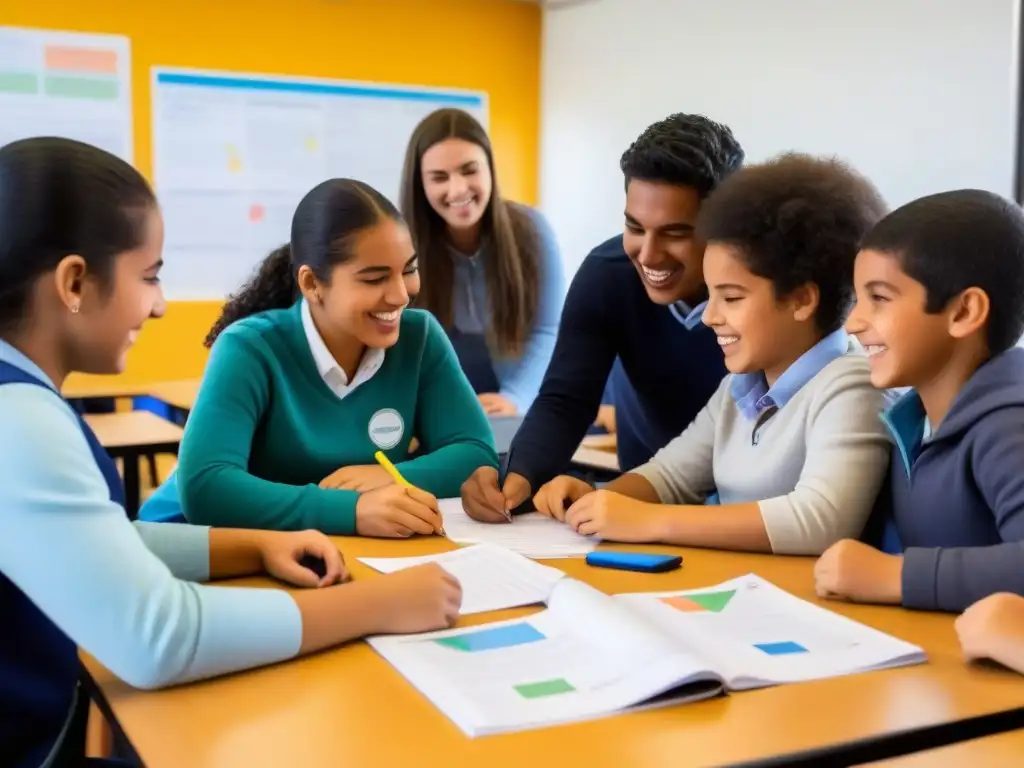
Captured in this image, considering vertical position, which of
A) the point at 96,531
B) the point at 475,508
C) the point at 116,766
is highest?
the point at 96,531

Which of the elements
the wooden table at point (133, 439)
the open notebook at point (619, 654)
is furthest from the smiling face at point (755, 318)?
the wooden table at point (133, 439)

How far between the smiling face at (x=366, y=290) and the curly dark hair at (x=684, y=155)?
419 millimetres

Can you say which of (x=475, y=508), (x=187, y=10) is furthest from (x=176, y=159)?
(x=475, y=508)

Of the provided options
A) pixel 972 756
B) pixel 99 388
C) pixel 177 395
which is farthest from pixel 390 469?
pixel 99 388

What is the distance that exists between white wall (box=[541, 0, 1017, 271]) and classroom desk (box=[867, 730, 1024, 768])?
219cm

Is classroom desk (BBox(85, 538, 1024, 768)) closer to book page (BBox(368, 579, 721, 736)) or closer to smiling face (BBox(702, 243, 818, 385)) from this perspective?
book page (BBox(368, 579, 721, 736))

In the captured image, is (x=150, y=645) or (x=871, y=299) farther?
(x=871, y=299)

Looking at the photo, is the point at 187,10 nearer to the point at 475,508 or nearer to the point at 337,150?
the point at 337,150

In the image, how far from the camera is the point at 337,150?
5129 millimetres

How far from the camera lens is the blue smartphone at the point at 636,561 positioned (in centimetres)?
129

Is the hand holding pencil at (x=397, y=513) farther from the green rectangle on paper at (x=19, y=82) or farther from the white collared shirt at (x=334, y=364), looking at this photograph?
the green rectangle on paper at (x=19, y=82)

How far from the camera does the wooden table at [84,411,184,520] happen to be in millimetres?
2988

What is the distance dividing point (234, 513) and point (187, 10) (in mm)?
3797

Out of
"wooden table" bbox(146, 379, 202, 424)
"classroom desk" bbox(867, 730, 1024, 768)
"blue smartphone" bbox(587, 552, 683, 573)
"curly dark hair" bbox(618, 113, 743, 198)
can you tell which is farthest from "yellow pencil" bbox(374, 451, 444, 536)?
"wooden table" bbox(146, 379, 202, 424)
